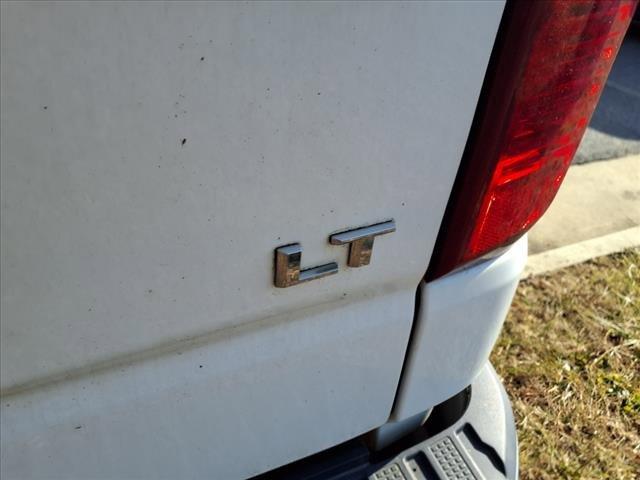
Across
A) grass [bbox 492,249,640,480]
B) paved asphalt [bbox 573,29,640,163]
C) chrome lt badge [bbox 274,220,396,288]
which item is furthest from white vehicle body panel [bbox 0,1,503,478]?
paved asphalt [bbox 573,29,640,163]

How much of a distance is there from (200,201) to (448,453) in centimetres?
110

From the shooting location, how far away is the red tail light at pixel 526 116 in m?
0.90

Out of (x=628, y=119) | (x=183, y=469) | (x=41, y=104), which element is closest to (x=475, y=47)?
(x=41, y=104)

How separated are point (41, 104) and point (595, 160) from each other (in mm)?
3938

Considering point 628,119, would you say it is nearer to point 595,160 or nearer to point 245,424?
point 595,160

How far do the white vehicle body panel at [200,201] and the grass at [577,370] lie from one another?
1.30 meters

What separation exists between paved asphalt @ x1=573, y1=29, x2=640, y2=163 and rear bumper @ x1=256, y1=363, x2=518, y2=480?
8.74ft

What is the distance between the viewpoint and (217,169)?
2.72 ft

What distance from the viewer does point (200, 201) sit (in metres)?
0.84

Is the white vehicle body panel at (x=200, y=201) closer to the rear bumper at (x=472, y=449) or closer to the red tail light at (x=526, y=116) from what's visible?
the red tail light at (x=526, y=116)

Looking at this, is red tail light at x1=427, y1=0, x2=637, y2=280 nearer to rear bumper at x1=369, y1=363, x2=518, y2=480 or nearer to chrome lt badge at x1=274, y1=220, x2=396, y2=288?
chrome lt badge at x1=274, y1=220, x2=396, y2=288

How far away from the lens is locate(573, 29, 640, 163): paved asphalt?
410 cm

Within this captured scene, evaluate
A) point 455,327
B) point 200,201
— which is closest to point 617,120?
point 455,327

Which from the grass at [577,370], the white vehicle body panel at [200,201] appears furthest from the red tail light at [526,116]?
the grass at [577,370]
